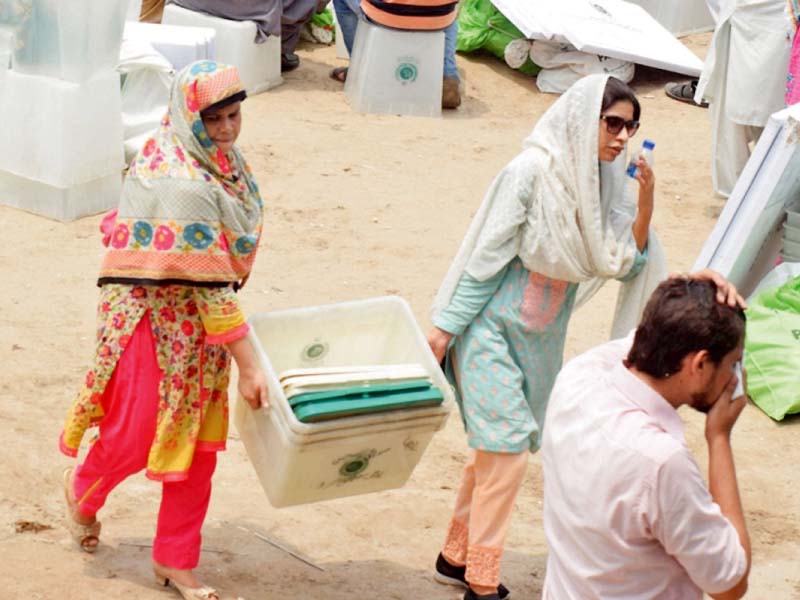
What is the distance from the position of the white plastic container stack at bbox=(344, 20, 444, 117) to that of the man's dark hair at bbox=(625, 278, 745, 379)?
691 cm

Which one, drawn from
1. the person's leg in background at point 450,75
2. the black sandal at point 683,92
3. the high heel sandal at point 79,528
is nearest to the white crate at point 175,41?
the person's leg in background at point 450,75

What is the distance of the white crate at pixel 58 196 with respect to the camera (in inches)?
283

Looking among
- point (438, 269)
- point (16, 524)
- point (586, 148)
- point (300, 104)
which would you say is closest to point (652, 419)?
point (586, 148)

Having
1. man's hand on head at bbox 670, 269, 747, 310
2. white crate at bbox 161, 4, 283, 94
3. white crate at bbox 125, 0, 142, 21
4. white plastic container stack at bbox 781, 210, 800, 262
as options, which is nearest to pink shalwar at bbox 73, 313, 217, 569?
man's hand on head at bbox 670, 269, 747, 310

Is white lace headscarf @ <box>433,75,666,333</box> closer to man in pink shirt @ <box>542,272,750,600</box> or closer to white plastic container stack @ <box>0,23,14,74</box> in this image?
man in pink shirt @ <box>542,272,750,600</box>

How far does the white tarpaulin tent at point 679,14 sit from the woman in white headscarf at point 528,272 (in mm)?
7919

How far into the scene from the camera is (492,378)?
161 inches

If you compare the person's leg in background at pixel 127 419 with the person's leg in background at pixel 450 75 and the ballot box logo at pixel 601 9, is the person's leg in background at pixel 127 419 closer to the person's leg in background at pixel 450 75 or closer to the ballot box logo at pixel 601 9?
the person's leg in background at pixel 450 75

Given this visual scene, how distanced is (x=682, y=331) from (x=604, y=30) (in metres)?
8.18

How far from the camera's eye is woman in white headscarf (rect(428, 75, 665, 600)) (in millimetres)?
3973

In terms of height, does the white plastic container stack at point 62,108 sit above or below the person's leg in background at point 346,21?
above

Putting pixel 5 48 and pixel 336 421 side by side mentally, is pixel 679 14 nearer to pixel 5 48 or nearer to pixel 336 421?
pixel 5 48

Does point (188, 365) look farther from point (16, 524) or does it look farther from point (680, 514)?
point (680, 514)

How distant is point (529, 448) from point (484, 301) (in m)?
0.44
